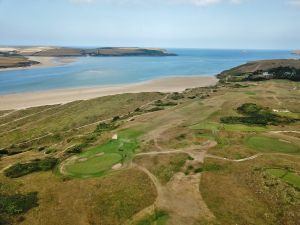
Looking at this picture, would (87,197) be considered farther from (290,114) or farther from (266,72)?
(266,72)

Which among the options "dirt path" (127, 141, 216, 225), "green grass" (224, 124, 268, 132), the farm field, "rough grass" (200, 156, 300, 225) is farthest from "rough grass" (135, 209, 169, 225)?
"green grass" (224, 124, 268, 132)

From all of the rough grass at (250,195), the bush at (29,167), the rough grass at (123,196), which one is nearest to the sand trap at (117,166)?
the rough grass at (123,196)

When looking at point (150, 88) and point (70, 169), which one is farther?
point (150, 88)

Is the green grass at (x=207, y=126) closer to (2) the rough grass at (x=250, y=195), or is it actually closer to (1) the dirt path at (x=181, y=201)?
(2) the rough grass at (x=250, y=195)

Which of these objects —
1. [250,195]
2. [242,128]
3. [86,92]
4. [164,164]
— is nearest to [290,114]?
[242,128]

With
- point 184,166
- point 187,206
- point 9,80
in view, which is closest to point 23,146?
point 184,166

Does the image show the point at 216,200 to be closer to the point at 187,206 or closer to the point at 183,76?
the point at 187,206
